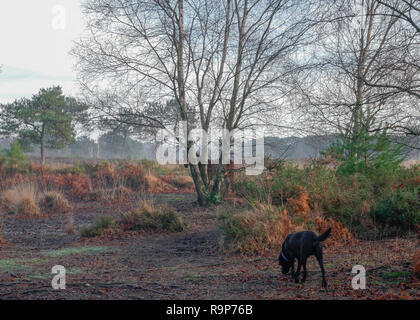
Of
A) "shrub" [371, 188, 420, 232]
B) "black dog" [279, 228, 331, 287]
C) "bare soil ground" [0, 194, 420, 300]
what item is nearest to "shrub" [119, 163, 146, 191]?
"bare soil ground" [0, 194, 420, 300]

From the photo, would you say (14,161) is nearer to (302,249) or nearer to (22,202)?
(22,202)

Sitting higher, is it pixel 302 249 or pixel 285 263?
pixel 302 249

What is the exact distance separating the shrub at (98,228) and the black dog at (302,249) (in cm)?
540

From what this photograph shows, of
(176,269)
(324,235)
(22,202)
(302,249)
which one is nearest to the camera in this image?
(324,235)

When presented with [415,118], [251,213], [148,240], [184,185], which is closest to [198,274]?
[251,213]

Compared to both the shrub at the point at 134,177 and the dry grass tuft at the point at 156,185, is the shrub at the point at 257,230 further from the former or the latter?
the shrub at the point at 134,177

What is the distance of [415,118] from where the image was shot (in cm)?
798

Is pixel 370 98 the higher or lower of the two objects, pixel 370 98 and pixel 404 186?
the higher

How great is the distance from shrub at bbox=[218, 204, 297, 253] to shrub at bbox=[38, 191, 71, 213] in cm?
797

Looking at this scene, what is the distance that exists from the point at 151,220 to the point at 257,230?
336 cm

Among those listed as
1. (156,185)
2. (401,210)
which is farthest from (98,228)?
(156,185)

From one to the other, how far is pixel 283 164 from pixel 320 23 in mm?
5793

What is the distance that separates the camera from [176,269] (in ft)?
21.1

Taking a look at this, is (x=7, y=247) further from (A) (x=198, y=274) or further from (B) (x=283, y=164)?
(B) (x=283, y=164)
